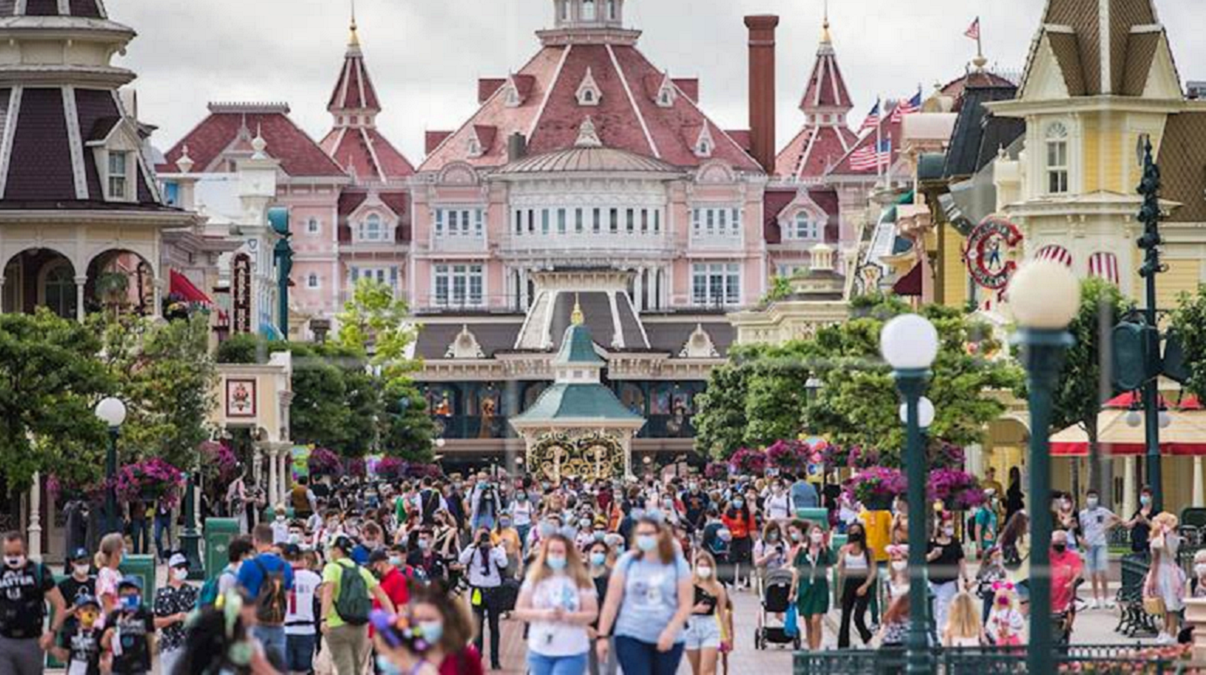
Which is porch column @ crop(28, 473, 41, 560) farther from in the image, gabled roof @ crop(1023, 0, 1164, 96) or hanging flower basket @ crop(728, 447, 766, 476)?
hanging flower basket @ crop(728, 447, 766, 476)

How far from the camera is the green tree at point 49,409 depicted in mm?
56500

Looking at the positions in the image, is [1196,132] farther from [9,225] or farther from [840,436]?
[9,225]

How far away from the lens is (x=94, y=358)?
5866 cm

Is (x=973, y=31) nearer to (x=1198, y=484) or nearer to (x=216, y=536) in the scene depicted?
(x=1198, y=484)

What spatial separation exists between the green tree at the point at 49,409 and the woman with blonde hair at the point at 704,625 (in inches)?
1024

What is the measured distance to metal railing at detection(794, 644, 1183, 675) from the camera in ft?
86.0

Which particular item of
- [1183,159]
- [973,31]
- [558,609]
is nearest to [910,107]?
[973,31]

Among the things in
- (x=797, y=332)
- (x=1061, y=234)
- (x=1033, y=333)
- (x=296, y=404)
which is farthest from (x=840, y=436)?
(x=797, y=332)

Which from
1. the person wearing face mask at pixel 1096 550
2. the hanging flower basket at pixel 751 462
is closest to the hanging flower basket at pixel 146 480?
the person wearing face mask at pixel 1096 550

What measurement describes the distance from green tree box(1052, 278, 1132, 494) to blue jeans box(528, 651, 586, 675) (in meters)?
37.0

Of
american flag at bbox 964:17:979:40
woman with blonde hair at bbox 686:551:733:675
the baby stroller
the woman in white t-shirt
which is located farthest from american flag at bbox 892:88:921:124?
the woman in white t-shirt

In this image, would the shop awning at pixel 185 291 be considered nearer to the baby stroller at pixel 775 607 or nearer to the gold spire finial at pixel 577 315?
the baby stroller at pixel 775 607

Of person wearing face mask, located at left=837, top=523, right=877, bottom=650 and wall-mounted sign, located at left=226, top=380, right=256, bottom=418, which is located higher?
wall-mounted sign, located at left=226, top=380, right=256, bottom=418

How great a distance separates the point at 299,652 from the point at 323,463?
6230 centimetres
